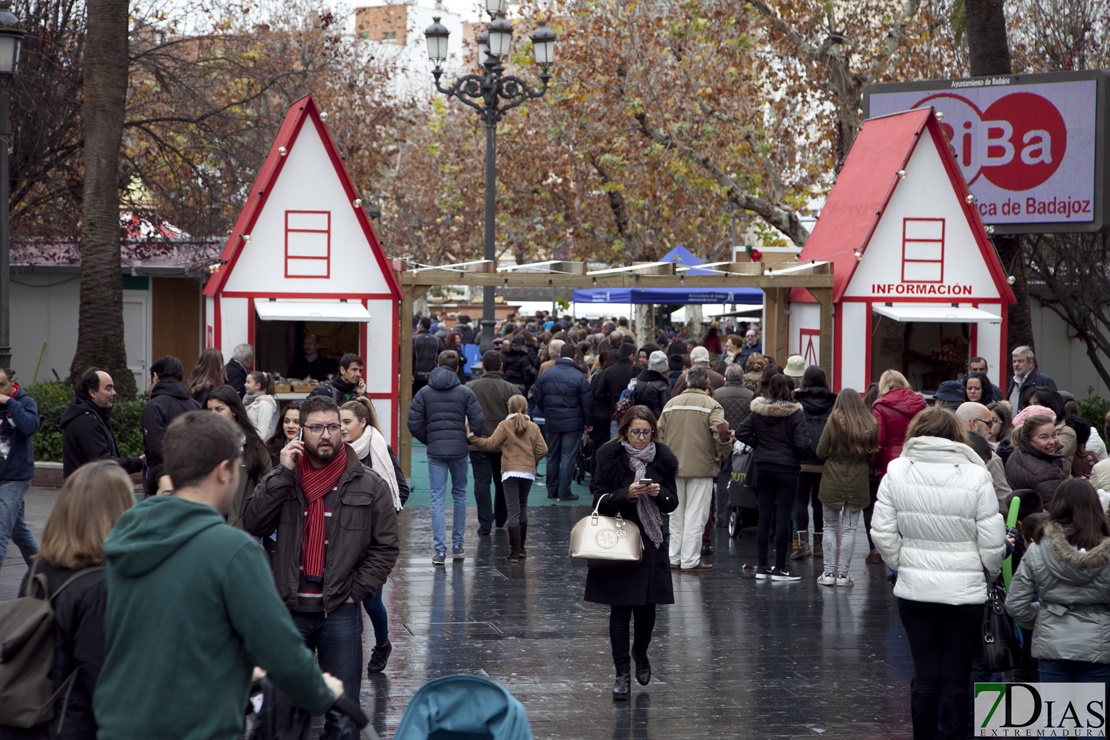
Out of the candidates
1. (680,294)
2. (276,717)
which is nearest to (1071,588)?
(276,717)

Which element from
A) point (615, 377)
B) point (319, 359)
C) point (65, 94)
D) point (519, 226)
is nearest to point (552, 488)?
point (615, 377)

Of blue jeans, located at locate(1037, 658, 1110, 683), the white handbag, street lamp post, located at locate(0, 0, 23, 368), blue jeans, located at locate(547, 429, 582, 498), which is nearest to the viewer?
blue jeans, located at locate(1037, 658, 1110, 683)

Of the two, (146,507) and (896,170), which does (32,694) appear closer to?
(146,507)

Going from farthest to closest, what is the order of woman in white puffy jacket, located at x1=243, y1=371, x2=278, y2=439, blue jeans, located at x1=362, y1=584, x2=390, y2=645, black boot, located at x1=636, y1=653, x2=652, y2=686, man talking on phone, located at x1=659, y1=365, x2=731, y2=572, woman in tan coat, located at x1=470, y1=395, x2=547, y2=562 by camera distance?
woman in tan coat, located at x1=470, y1=395, x2=547, y2=562, man talking on phone, located at x1=659, y1=365, x2=731, y2=572, woman in white puffy jacket, located at x1=243, y1=371, x2=278, y2=439, blue jeans, located at x1=362, y1=584, x2=390, y2=645, black boot, located at x1=636, y1=653, x2=652, y2=686

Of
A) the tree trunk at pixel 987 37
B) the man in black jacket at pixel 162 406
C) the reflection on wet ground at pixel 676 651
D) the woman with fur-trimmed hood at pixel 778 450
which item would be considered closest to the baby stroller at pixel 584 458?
the reflection on wet ground at pixel 676 651

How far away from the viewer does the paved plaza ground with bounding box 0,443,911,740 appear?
7.19 m

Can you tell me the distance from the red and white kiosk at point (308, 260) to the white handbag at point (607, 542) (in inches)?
323

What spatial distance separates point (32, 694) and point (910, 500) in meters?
4.14

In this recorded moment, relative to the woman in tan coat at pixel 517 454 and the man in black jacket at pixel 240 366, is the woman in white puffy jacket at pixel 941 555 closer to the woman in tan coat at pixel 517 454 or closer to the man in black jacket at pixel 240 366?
the woman in tan coat at pixel 517 454

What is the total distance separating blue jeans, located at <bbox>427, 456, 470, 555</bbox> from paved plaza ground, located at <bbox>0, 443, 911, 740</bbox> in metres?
0.25

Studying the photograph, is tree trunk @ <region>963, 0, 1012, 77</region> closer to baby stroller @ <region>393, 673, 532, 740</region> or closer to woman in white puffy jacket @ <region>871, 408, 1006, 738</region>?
woman in white puffy jacket @ <region>871, 408, 1006, 738</region>

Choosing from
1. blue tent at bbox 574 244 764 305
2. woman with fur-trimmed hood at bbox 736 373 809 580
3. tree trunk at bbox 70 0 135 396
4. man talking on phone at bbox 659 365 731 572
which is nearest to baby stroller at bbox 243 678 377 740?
woman with fur-trimmed hood at bbox 736 373 809 580

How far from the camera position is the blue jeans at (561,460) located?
15.0 meters

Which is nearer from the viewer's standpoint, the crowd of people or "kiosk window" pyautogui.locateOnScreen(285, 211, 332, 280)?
the crowd of people
